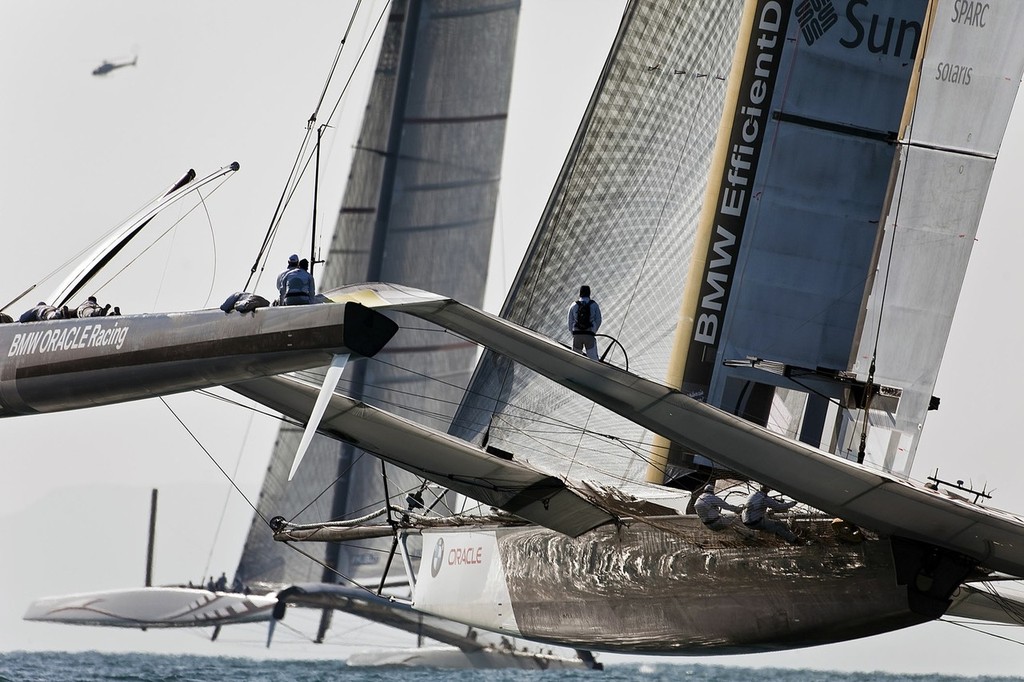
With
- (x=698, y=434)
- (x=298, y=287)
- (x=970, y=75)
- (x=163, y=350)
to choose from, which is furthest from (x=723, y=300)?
(x=163, y=350)

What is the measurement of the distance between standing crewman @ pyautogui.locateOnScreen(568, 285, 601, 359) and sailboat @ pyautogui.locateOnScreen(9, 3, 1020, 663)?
0.66 meters

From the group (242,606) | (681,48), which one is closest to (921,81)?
(681,48)

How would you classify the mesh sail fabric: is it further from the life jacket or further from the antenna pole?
the antenna pole

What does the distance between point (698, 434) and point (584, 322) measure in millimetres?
1263

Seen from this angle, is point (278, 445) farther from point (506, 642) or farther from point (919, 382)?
point (919, 382)

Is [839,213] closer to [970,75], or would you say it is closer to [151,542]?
[970,75]

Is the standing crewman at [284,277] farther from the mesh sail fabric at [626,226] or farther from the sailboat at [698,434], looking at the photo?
the mesh sail fabric at [626,226]

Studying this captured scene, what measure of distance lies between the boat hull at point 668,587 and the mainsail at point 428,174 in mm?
8749

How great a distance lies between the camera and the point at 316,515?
23.7m

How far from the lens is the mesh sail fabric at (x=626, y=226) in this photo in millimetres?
12047

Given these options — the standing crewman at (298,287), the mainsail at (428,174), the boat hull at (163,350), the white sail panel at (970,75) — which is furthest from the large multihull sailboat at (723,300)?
the mainsail at (428,174)

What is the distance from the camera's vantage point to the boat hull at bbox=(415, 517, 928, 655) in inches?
378

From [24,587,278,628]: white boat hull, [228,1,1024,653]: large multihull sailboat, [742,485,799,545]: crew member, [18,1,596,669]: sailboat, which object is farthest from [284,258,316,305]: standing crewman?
[24,587,278,628]: white boat hull

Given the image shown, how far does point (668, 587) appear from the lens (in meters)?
10.5
